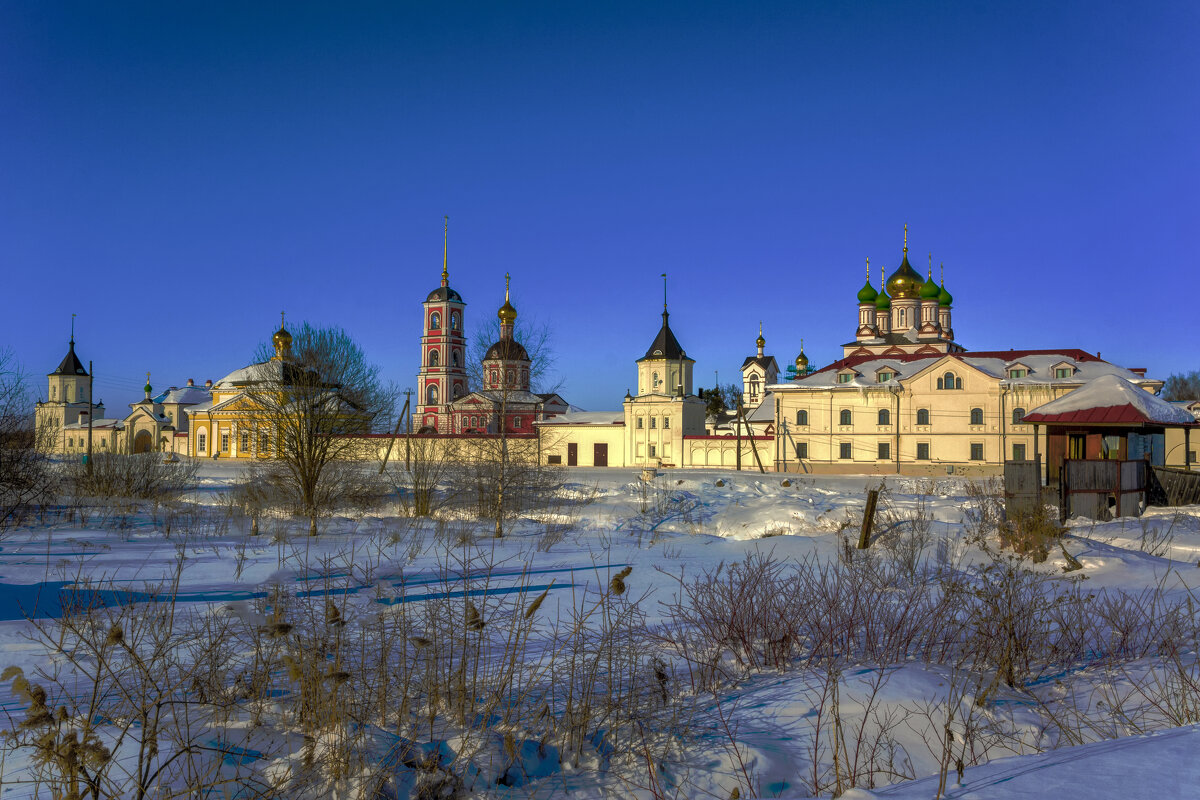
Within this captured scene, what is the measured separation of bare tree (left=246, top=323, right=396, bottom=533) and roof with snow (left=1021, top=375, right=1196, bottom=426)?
658 inches

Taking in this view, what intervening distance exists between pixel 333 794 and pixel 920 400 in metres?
40.5

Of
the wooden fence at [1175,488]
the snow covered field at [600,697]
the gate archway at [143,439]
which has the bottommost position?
the snow covered field at [600,697]

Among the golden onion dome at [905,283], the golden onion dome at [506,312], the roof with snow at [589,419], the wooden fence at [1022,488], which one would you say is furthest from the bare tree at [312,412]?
the golden onion dome at [905,283]

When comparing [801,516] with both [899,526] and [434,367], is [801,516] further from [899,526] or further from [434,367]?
[434,367]

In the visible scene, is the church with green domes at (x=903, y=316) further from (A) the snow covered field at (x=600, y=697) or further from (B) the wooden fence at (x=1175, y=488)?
(A) the snow covered field at (x=600, y=697)

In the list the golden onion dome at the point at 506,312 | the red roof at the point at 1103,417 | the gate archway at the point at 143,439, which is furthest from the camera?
the gate archway at the point at 143,439

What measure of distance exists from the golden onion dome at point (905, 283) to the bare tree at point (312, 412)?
5091cm

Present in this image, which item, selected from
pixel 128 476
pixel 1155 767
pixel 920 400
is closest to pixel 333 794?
pixel 1155 767

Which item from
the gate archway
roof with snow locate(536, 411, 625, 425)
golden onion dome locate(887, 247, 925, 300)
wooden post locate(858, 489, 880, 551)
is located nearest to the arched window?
roof with snow locate(536, 411, 625, 425)

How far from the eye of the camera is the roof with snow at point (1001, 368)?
38.6 m

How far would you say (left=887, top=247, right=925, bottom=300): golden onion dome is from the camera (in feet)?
204

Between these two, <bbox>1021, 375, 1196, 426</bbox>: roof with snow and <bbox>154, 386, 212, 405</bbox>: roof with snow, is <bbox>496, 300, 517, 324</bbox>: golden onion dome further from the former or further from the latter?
<bbox>1021, 375, 1196, 426</bbox>: roof with snow

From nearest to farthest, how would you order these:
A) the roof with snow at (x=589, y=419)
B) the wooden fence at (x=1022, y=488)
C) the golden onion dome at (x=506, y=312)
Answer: the wooden fence at (x=1022, y=488) → the roof with snow at (x=589, y=419) → the golden onion dome at (x=506, y=312)

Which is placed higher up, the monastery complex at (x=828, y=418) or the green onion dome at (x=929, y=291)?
the green onion dome at (x=929, y=291)
